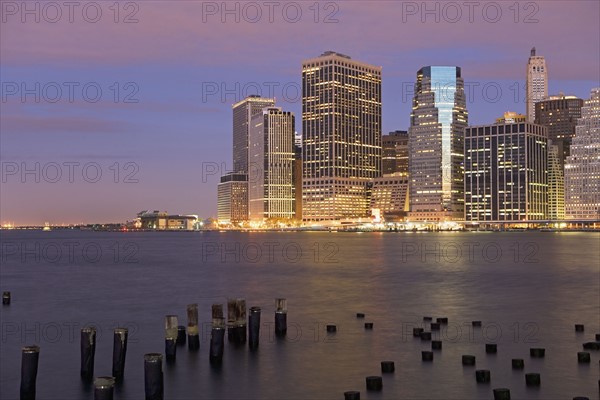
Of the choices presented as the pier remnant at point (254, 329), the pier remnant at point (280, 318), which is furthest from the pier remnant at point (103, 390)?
the pier remnant at point (280, 318)

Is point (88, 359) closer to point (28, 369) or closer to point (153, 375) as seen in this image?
point (28, 369)

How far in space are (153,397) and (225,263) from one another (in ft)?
309

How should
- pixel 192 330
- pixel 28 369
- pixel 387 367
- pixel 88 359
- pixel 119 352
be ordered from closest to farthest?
pixel 28 369, pixel 119 352, pixel 88 359, pixel 387 367, pixel 192 330

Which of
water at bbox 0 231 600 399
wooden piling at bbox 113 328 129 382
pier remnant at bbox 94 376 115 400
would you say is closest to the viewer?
pier remnant at bbox 94 376 115 400

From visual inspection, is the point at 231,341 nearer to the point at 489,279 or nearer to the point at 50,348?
the point at 50,348

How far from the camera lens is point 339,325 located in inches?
1889

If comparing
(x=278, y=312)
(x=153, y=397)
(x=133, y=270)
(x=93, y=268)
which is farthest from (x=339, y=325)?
(x=93, y=268)

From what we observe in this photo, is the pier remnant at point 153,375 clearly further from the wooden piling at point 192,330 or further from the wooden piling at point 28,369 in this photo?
the wooden piling at point 192,330

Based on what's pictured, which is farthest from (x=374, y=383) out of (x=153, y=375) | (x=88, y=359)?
(x=88, y=359)

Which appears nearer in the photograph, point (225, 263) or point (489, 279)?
point (489, 279)

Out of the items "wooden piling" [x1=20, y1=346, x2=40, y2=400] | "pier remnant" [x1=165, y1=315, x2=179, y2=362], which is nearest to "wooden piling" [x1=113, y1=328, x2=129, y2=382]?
"pier remnant" [x1=165, y1=315, x2=179, y2=362]

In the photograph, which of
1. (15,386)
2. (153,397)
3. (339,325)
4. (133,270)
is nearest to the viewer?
(153,397)

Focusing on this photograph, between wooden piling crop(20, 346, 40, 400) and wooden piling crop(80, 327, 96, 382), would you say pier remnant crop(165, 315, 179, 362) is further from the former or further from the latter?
wooden piling crop(20, 346, 40, 400)

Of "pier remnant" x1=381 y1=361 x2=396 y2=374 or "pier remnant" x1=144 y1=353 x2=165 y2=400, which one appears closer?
"pier remnant" x1=144 y1=353 x2=165 y2=400
